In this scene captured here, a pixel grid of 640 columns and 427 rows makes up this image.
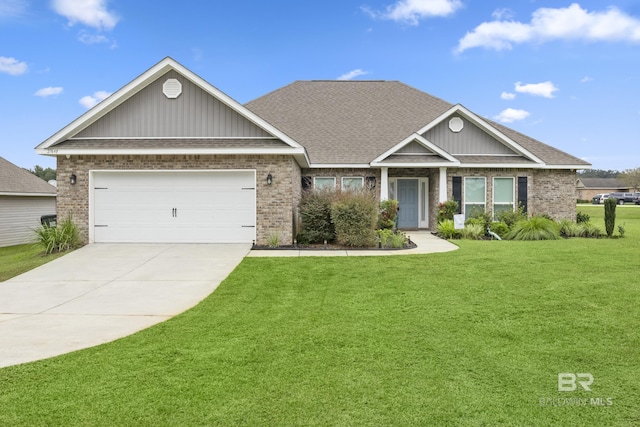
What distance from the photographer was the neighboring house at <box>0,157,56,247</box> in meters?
21.6

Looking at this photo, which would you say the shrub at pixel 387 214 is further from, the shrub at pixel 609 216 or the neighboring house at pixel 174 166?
the shrub at pixel 609 216

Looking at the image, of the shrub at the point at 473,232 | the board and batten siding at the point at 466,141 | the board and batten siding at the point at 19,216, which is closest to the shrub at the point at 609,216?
the board and batten siding at the point at 466,141

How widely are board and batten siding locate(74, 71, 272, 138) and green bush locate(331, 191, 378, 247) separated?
10.8ft

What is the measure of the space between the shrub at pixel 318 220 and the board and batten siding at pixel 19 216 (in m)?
14.9

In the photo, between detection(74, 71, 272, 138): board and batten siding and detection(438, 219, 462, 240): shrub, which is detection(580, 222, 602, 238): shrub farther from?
detection(74, 71, 272, 138): board and batten siding

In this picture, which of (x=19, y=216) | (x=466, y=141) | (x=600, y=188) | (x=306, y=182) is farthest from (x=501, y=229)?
(x=600, y=188)

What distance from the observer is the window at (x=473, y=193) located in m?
18.9

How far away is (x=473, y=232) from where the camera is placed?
1566 centimetres

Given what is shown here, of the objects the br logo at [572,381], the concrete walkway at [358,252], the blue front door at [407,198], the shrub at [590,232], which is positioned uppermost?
the blue front door at [407,198]

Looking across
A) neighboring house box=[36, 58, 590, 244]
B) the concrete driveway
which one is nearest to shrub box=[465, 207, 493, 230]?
neighboring house box=[36, 58, 590, 244]

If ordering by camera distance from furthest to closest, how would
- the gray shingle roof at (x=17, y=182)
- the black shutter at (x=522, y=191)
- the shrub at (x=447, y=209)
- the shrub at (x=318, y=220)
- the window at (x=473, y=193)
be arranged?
the gray shingle roof at (x=17, y=182), the black shutter at (x=522, y=191), the window at (x=473, y=193), the shrub at (x=447, y=209), the shrub at (x=318, y=220)

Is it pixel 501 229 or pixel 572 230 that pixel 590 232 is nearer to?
pixel 572 230

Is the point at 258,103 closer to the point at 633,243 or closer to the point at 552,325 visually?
the point at 633,243

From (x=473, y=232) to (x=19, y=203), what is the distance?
23086mm
